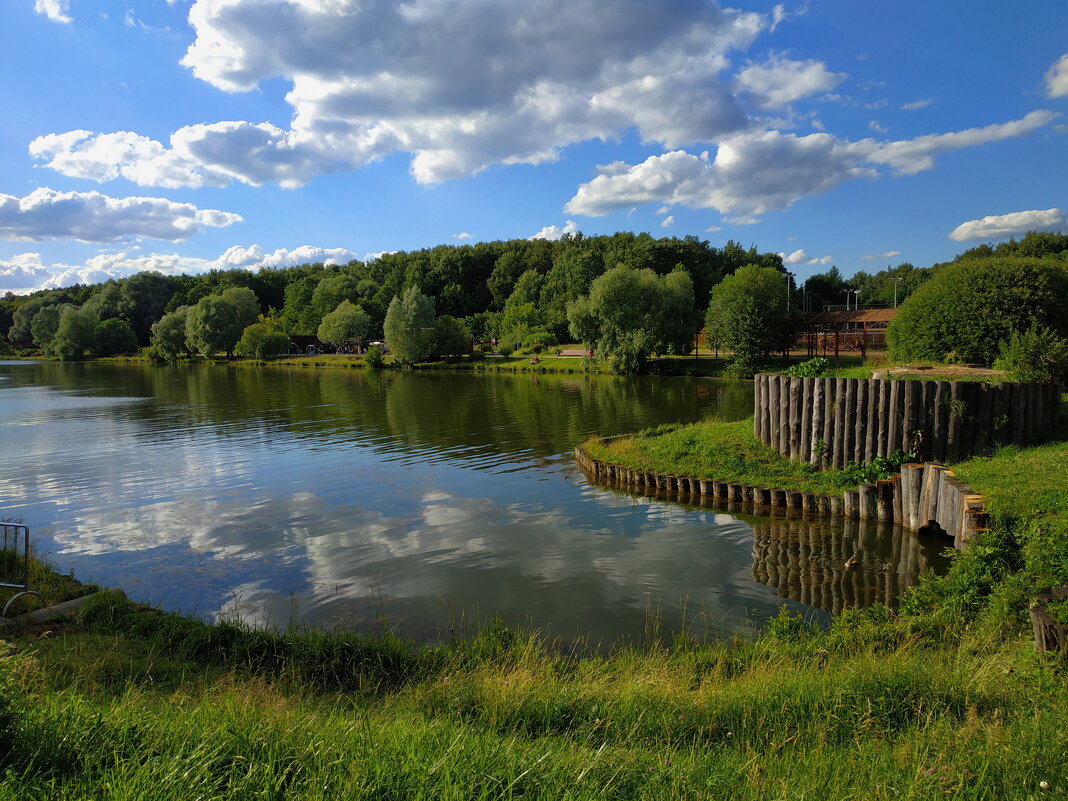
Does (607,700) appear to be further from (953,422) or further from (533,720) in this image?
(953,422)

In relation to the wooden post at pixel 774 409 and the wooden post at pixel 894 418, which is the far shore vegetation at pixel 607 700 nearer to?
the wooden post at pixel 774 409

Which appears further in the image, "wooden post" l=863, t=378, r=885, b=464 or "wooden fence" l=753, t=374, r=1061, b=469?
"wooden post" l=863, t=378, r=885, b=464

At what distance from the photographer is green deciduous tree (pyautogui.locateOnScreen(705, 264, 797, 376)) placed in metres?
63.4

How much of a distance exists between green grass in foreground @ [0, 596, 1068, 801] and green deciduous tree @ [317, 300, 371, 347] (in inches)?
4555

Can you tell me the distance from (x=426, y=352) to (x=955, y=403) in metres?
83.7

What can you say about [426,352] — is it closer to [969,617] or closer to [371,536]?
[371,536]

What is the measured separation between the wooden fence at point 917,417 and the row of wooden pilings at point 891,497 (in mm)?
1392

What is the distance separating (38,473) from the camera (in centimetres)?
2464

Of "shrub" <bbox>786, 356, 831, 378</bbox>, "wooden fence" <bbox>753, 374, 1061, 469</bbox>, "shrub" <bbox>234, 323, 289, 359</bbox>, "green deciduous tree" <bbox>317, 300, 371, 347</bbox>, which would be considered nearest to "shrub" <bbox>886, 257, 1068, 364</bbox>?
"shrub" <bbox>786, 356, 831, 378</bbox>

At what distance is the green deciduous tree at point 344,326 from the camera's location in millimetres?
120438

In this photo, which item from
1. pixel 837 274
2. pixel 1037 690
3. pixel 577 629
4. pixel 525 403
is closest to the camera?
pixel 1037 690

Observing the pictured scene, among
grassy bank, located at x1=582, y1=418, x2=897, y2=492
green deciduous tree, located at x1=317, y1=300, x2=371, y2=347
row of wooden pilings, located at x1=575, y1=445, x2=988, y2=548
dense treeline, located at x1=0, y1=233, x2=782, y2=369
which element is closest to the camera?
row of wooden pilings, located at x1=575, y1=445, x2=988, y2=548

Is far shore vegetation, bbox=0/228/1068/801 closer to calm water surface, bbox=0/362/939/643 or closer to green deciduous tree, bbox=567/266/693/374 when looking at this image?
calm water surface, bbox=0/362/939/643

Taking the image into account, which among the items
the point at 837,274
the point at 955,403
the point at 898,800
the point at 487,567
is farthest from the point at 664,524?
the point at 837,274
